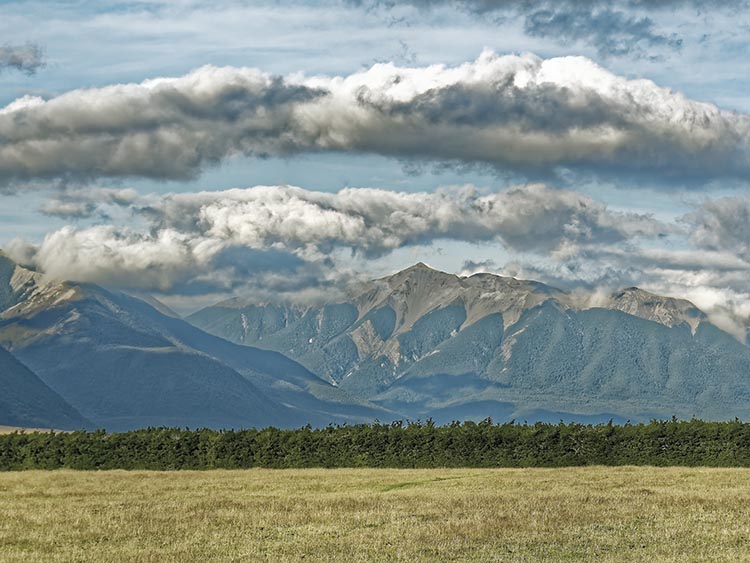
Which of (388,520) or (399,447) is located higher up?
(388,520)

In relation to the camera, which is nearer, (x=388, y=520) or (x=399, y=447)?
(x=388, y=520)

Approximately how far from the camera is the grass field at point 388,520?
34.8 metres

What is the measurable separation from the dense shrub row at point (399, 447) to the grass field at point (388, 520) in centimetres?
1649

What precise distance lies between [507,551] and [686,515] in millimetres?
11829

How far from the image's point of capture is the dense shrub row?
84.6 meters

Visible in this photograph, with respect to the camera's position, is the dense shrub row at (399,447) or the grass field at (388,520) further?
the dense shrub row at (399,447)

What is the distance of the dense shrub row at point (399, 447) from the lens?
3332 inches

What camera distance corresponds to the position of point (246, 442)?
8812cm

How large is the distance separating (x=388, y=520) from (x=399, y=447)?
44.2 metres

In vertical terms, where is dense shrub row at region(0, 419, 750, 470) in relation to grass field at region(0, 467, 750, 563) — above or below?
below

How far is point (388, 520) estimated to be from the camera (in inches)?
1705

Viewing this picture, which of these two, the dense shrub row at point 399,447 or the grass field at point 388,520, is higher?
the grass field at point 388,520

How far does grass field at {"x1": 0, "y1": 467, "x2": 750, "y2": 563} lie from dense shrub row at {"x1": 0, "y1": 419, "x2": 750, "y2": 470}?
16.5 meters

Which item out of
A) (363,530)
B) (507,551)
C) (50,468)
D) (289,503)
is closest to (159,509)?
(289,503)
